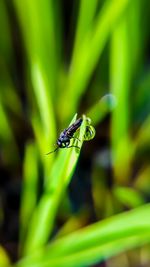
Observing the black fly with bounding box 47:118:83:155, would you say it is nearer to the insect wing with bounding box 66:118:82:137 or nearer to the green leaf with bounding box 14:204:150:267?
the insect wing with bounding box 66:118:82:137

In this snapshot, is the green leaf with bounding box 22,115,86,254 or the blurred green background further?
the blurred green background

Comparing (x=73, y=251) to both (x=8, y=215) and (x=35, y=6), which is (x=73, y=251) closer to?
(x=8, y=215)

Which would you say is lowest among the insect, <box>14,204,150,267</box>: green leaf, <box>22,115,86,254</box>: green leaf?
<box>14,204,150,267</box>: green leaf

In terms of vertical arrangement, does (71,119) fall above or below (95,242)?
above

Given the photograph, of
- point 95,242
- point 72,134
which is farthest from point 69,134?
point 95,242

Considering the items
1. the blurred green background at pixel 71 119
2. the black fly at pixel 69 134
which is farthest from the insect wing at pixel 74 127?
the blurred green background at pixel 71 119

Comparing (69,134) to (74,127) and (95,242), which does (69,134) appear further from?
(95,242)

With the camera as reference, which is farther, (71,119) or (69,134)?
(71,119)

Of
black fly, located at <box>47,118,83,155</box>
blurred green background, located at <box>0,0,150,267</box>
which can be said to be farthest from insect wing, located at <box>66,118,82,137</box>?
blurred green background, located at <box>0,0,150,267</box>
